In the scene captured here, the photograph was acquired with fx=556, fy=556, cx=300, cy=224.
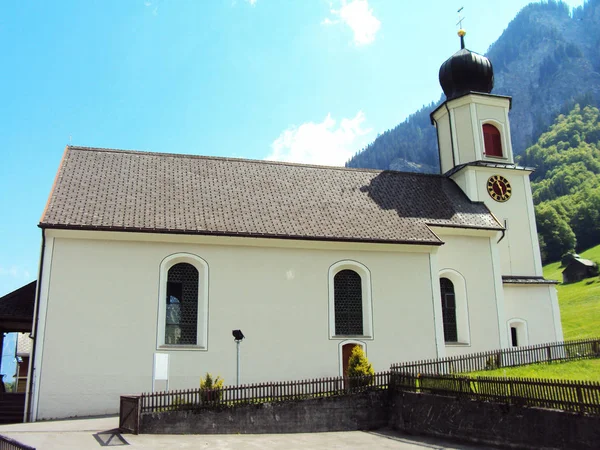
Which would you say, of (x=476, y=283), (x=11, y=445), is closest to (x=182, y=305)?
(x=11, y=445)

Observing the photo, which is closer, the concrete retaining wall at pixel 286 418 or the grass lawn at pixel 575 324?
the concrete retaining wall at pixel 286 418

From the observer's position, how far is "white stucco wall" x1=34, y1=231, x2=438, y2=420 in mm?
18406

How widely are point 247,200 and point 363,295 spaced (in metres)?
6.19

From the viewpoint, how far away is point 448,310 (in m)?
23.9

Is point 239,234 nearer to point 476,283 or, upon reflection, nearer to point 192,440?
point 192,440

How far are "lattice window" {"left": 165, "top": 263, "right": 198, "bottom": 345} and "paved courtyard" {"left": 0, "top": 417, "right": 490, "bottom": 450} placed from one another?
4.10 meters

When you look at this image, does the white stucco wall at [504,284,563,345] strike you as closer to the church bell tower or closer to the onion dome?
the church bell tower

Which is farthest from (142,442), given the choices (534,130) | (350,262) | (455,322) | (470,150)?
(534,130)

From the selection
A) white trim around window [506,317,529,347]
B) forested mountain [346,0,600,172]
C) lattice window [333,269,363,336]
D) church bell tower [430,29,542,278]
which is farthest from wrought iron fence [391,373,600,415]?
forested mountain [346,0,600,172]

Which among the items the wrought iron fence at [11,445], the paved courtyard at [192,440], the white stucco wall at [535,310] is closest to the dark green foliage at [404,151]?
the white stucco wall at [535,310]

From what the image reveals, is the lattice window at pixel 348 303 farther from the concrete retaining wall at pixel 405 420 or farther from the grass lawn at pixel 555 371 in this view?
the grass lawn at pixel 555 371

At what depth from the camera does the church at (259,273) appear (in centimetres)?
1881

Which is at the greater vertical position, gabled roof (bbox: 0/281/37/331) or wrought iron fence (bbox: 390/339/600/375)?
gabled roof (bbox: 0/281/37/331)

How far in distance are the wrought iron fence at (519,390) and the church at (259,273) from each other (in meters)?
4.91
